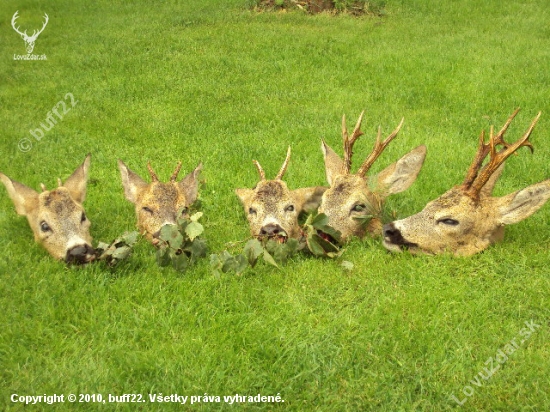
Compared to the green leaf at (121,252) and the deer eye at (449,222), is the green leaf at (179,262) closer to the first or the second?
the green leaf at (121,252)

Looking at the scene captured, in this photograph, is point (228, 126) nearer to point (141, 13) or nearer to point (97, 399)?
point (97, 399)

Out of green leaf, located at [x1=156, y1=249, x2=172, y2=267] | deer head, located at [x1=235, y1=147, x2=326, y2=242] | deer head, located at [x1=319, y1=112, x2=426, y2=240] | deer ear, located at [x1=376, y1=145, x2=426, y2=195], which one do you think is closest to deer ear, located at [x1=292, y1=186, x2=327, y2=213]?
deer head, located at [x1=235, y1=147, x2=326, y2=242]

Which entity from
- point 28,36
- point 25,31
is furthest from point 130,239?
point 25,31

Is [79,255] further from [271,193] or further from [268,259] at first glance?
[271,193]

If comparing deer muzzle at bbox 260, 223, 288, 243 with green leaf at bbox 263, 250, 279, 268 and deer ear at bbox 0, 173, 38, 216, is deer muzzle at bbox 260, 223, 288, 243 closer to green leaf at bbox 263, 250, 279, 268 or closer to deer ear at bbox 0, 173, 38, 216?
green leaf at bbox 263, 250, 279, 268

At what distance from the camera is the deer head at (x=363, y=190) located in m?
6.16

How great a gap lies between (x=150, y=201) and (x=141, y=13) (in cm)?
1099

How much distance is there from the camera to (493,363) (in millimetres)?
4555

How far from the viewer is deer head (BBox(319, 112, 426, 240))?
616 cm

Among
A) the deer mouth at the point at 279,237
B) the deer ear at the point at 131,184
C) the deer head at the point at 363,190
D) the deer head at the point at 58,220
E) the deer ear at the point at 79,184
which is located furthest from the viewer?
the deer ear at the point at 131,184

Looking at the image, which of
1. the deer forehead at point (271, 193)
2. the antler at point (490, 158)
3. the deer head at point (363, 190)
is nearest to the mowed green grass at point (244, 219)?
the deer head at point (363, 190)

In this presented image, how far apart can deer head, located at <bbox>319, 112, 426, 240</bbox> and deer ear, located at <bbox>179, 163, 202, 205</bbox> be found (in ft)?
4.71

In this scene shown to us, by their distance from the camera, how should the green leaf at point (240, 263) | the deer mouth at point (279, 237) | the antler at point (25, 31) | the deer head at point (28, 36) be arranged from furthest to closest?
the antler at point (25, 31) < the deer head at point (28, 36) < the deer mouth at point (279, 237) < the green leaf at point (240, 263)

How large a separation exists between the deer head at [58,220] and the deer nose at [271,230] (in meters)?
1.56
